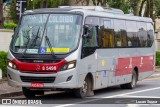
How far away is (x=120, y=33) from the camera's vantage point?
20266 mm

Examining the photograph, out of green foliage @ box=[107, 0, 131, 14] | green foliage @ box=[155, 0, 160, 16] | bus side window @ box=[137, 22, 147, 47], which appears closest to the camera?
bus side window @ box=[137, 22, 147, 47]

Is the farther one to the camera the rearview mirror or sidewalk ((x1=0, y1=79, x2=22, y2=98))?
sidewalk ((x1=0, y1=79, x2=22, y2=98))

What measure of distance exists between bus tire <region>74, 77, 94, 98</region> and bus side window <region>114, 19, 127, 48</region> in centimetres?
281

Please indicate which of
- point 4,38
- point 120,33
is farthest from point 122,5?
point 120,33

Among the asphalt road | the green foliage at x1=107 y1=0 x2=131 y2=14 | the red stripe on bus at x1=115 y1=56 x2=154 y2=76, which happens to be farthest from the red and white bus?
the green foliage at x1=107 y1=0 x2=131 y2=14

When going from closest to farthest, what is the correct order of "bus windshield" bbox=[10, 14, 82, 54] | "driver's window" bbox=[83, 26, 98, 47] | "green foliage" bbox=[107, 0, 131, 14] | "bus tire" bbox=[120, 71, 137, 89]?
"bus windshield" bbox=[10, 14, 82, 54] → "driver's window" bbox=[83, 26, 98, 47] → "bus tire" bbox=[120, 71, 137, 89] → "green foliage" bbox=[107, 0, 131, 14]

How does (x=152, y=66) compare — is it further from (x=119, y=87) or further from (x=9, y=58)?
(x=9, y=58)

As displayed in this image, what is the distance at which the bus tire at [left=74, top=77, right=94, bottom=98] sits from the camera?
16.8 m

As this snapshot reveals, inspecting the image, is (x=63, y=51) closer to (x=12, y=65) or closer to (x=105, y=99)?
(x=12, y=65)

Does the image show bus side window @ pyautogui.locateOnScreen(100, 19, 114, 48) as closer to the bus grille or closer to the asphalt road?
the asphalt road

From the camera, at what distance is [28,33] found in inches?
664

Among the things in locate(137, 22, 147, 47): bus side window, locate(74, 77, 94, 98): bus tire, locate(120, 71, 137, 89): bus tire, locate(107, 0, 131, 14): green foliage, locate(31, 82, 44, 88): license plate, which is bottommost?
locate(120, 71, 137, 89): bus tire

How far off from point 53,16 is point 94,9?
2.18 m

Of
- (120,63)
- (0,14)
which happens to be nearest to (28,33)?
(120,63)
